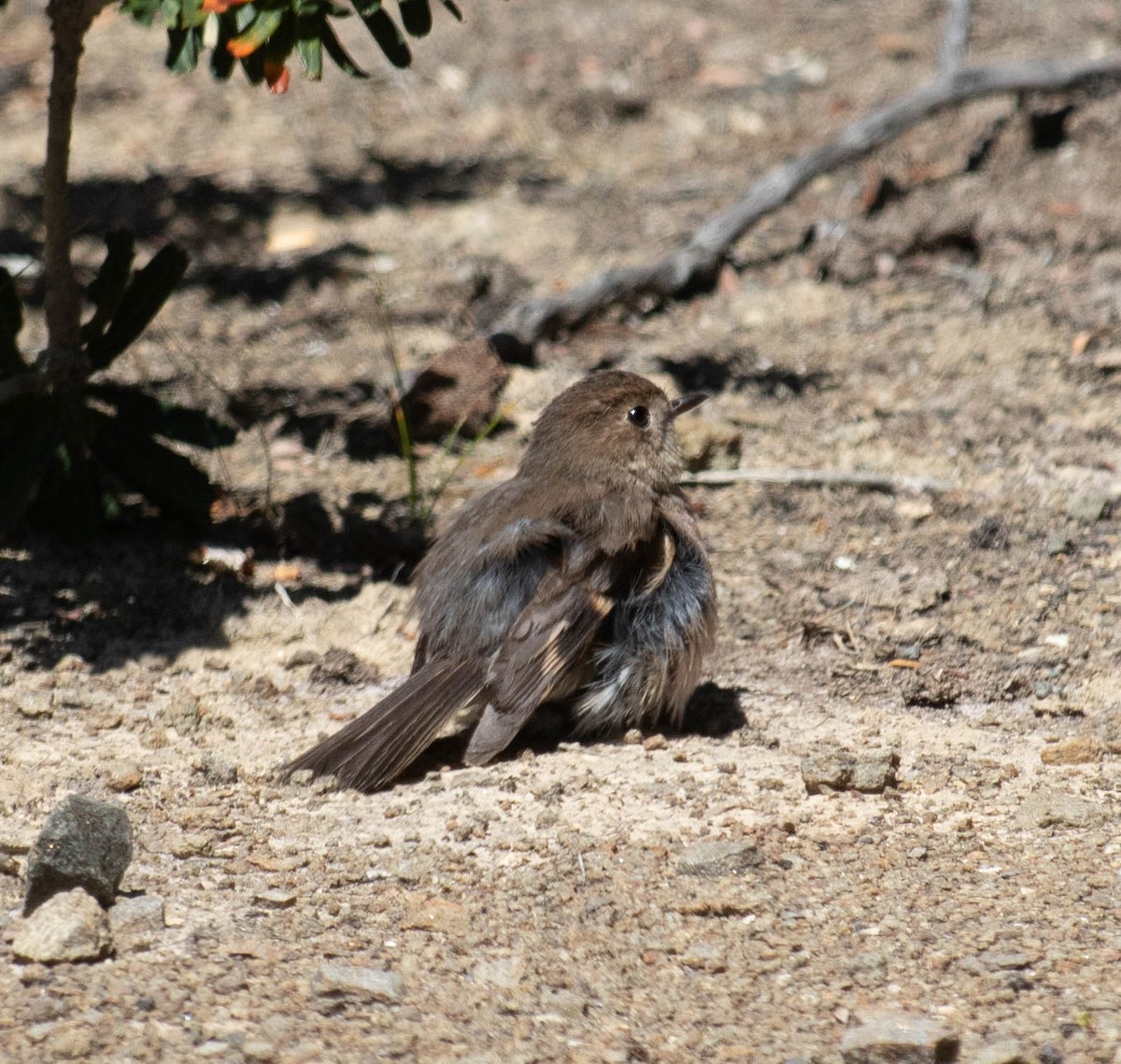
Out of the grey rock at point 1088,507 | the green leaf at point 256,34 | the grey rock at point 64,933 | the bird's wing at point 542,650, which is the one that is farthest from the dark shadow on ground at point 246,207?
the grey rock at point 64,933

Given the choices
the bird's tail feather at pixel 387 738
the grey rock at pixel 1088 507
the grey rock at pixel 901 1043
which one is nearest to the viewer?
the grey rock at pixel 901 1043

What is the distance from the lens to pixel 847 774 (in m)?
4.24

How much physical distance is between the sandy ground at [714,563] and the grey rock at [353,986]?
1 centimetres

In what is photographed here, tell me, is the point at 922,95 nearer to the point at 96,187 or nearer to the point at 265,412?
the point at 265,412

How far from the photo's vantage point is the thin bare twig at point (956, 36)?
8.17m

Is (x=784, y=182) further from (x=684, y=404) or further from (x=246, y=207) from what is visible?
(x=246, y=207)

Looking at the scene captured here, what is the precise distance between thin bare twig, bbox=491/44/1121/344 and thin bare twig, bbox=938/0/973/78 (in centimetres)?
16

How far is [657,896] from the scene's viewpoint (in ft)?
12.3

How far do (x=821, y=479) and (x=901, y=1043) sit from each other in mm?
3321

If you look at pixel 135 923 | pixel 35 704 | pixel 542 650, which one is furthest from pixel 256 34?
pixel 135 923

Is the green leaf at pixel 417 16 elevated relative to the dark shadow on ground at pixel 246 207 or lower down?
elevated

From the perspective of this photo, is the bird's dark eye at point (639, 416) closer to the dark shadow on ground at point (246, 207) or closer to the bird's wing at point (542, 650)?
the bird's wing at point (542, 650)

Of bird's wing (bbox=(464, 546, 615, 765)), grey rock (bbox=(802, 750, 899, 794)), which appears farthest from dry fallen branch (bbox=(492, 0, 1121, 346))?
grey rock (bbox=(802, 750, 899, 794))

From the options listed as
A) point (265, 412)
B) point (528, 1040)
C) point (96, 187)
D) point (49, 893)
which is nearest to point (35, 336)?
point (265, 412)
